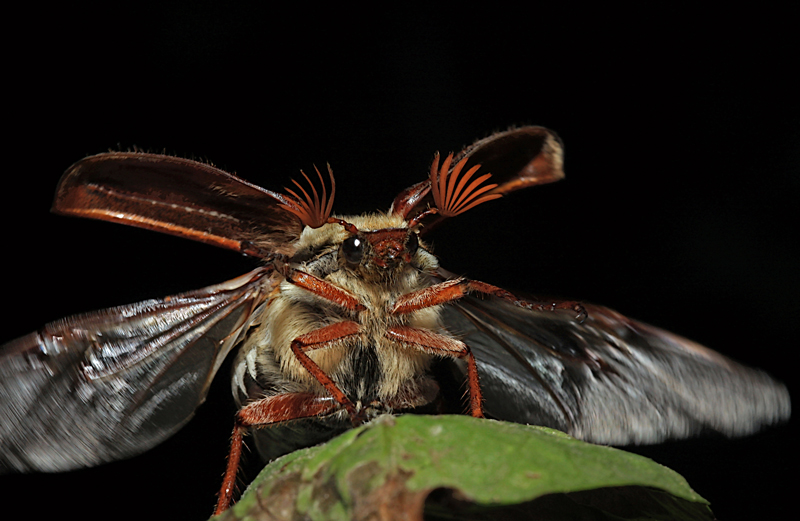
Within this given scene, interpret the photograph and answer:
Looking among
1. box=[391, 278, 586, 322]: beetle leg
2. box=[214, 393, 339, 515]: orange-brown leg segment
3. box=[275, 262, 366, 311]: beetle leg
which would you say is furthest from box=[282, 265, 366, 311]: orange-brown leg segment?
box=[214, 393, 339, 515]: orange-brown leg segment

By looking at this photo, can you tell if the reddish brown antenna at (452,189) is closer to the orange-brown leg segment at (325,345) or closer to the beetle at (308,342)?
the beetle at (308,342)

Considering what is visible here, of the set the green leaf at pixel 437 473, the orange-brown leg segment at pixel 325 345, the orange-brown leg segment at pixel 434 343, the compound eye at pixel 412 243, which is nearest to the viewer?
the green leaf at pixel 437 473

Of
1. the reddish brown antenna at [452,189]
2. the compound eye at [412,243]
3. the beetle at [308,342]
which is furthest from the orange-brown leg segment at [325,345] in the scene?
the reddish brown antenna at [452,189]

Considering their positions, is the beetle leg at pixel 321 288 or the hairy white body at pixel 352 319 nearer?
the beetle leg at pixel 321 288

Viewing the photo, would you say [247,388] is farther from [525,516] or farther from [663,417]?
[663,417]

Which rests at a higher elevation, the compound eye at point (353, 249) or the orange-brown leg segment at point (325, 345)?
the compound eye at point (353, 249)

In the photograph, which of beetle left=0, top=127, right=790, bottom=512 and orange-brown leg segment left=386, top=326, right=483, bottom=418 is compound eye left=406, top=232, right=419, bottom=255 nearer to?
beetle left=0, top=127, right=790, bottom=512

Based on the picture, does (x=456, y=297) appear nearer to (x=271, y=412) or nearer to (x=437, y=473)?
(x=271, y=412)
